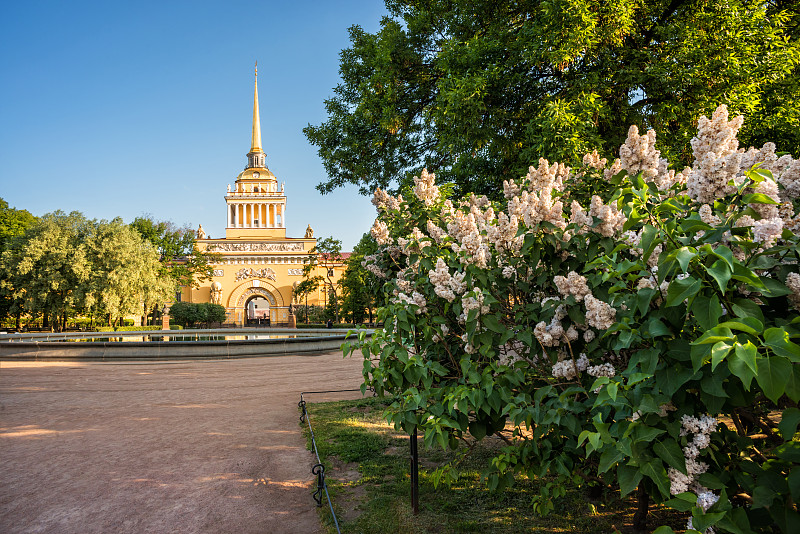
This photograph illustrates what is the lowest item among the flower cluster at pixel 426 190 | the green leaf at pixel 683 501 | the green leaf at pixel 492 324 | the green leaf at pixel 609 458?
the green leaf at pixel 683 501

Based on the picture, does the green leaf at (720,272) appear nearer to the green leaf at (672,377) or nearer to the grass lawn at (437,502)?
the green leaf at (672,377)

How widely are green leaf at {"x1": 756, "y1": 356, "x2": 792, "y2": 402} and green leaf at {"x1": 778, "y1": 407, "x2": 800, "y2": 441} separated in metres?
0.29

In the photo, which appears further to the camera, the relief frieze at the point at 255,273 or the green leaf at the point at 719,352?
the relief frieze at the point at 255,273

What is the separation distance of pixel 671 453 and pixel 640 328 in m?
0.53

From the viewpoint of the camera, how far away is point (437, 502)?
5.11m

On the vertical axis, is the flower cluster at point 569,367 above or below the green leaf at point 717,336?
below

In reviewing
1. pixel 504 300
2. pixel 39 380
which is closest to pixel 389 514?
pixel 504 300

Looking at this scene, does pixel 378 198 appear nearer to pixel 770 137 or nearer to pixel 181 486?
pixel 181 486

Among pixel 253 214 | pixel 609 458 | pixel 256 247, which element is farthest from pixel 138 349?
pixel 253 214

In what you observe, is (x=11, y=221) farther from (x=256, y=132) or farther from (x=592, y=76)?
(x=592, y=76)

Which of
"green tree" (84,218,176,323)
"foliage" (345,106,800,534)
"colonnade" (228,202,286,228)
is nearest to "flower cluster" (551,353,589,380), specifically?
"foliage" (345,106,800,534)

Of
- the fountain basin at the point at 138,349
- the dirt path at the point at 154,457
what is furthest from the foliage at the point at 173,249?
the dirt path at the point at 154,457

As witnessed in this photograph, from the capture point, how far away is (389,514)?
477 centimetres

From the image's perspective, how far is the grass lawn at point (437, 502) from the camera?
448 cm
